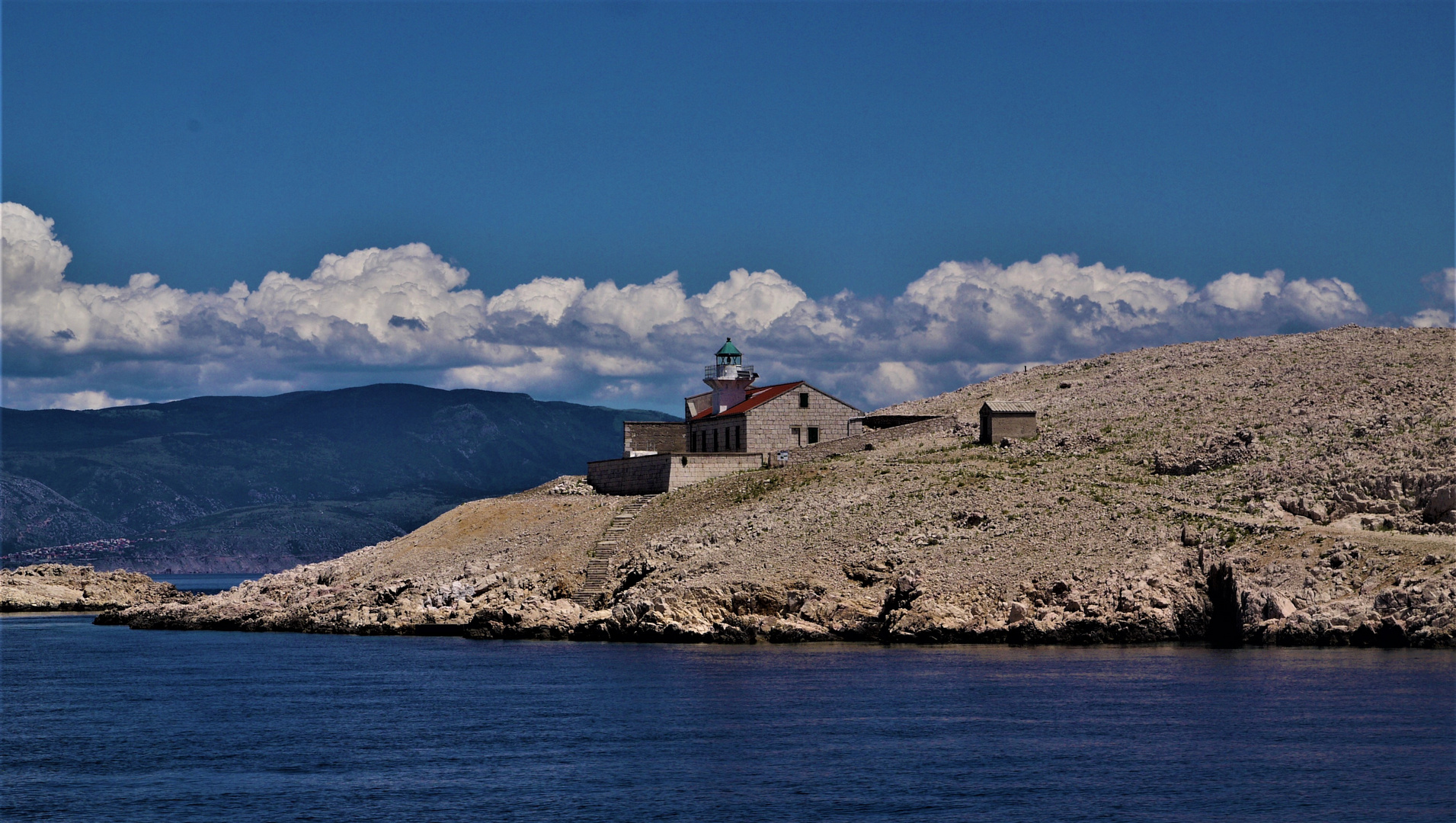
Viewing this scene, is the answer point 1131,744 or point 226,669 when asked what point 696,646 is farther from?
point 1131,744

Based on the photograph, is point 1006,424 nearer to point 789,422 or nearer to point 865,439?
point 865,439

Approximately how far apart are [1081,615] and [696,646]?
15.4 m

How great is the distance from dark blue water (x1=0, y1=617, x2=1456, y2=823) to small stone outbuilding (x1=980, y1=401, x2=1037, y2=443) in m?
25.1

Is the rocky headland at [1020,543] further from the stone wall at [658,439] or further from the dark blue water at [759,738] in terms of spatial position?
the stone wall at [658,439]

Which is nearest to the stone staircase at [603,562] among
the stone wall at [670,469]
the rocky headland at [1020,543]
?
the rocky headland at [1020,543]

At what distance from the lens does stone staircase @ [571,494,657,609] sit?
69.1 m

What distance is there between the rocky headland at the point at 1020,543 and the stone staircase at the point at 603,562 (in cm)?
19

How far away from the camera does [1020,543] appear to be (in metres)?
63.4

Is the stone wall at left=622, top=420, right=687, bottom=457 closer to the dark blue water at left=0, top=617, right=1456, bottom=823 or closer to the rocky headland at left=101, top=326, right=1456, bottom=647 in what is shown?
the rocky headland at left=101, top=326, right=1456, bottom=647

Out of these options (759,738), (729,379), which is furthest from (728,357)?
(759,738)

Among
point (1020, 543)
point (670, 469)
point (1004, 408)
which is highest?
point (1004, 408)

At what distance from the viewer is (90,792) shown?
35500 mm

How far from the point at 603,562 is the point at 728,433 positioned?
18.0m

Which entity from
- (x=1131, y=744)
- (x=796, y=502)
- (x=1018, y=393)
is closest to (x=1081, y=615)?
(x=796, y=502)
